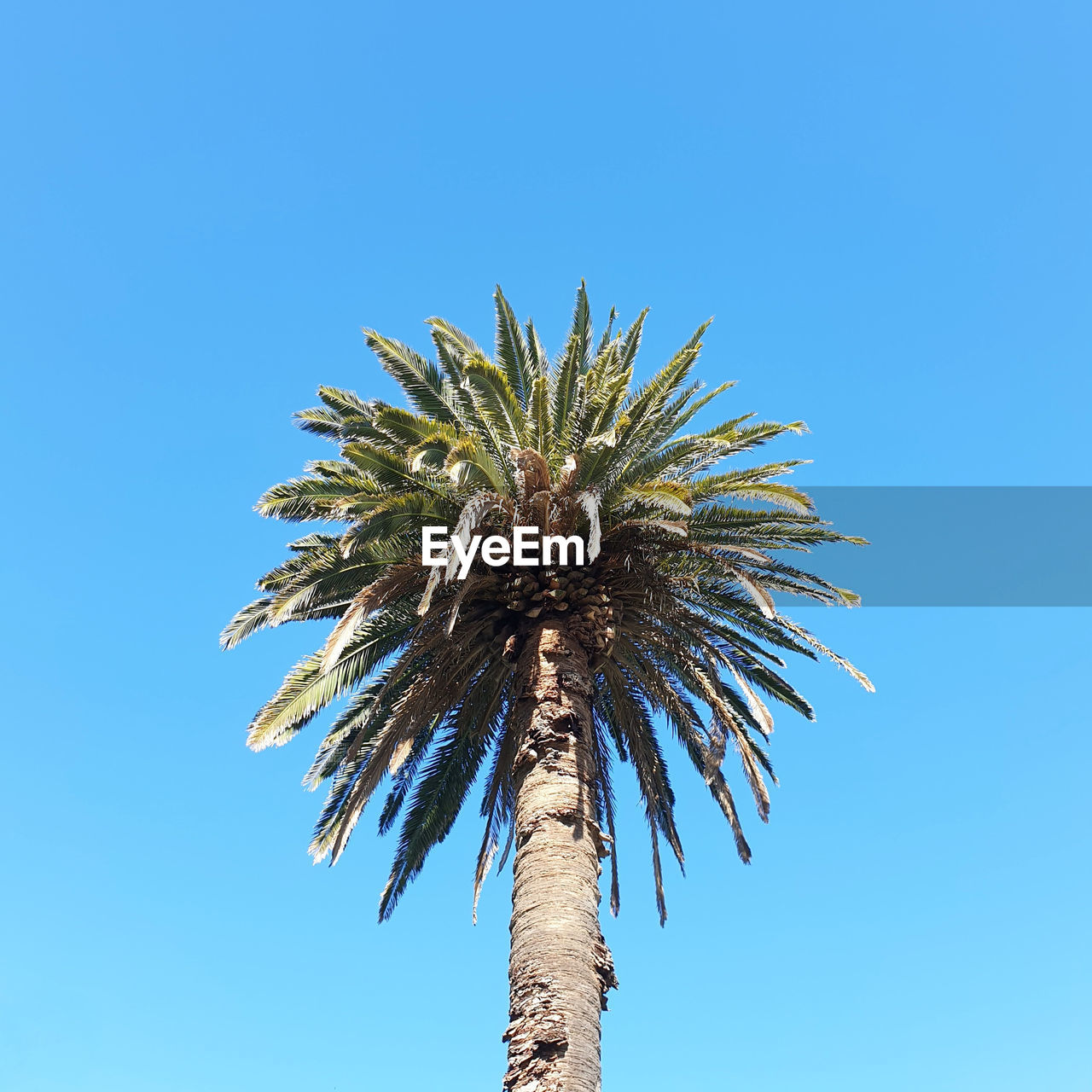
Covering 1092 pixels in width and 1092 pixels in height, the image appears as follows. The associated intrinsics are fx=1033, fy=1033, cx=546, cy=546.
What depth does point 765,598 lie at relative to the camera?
10.7m

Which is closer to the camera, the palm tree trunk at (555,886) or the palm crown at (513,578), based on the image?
the palm tree trunk at (555,886)

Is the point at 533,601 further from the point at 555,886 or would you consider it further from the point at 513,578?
the point at 555,886

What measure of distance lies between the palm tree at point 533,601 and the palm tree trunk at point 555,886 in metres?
0.03

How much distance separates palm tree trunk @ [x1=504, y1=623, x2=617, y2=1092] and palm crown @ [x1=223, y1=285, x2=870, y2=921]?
504 mm

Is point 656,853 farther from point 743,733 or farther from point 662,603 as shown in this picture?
point 662,603

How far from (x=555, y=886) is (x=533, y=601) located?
341 centimetres

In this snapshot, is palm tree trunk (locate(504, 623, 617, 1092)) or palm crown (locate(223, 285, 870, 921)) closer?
palm tree trunk (locate(504, 623, 617, 1092))

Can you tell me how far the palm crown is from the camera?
11.9m

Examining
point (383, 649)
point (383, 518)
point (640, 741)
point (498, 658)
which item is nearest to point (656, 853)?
point (640, 741)

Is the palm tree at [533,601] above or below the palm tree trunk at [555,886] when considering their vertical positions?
above

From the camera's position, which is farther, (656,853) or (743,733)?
(656,853)

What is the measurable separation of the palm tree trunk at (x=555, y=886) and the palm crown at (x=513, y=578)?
1.65 ft

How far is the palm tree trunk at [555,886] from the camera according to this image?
29.3 feet

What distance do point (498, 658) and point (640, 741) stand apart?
238 cm
